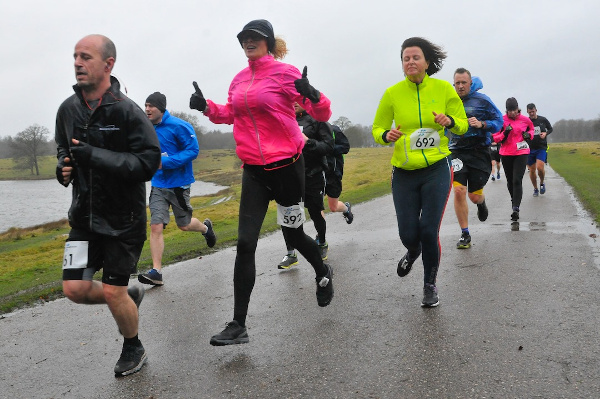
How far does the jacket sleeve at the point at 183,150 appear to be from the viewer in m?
6.80

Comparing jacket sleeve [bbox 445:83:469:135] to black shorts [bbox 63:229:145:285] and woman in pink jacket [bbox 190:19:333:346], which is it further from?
black shorts [bbox 63:229:145:285]

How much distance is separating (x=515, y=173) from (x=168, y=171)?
6997 mm

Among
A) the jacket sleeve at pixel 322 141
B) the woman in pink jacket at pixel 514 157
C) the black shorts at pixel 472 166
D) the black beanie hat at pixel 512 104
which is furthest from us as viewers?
the black beanie hat at pixel 512 104

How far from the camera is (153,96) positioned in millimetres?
6844

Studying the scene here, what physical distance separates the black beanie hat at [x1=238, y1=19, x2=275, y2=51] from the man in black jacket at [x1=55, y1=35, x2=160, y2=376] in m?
1.09

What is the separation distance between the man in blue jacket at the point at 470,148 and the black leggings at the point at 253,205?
4074mm

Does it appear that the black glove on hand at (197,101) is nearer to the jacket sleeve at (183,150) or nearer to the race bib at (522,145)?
the jacket sleeve at (183,150)

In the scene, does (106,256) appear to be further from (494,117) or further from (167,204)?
(494,117)

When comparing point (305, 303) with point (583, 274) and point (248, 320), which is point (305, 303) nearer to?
point (248, 320)

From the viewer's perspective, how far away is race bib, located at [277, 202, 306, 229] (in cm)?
457

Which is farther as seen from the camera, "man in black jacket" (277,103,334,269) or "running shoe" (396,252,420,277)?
"man in black jacket" (277,103,334,269)

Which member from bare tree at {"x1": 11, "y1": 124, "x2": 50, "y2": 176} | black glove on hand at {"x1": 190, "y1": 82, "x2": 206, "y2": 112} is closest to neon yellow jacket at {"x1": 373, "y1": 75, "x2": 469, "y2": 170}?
black glove on hand at {"x1": 190, "y1": 82, "x2": 206, "y2": 112}

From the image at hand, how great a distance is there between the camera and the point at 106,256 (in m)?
3.71

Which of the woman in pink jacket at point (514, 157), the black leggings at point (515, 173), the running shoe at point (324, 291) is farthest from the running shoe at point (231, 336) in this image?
the black leggings at point (515, 173)
